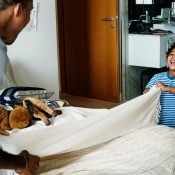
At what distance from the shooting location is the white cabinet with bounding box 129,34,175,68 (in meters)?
4.21

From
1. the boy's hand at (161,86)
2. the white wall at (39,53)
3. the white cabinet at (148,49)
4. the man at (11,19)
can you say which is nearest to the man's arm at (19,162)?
the man at (11,19)

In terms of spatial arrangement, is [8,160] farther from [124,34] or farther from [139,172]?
[124,34]

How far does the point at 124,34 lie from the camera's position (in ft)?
14.2

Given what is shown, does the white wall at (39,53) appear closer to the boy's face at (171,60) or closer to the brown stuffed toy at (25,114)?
the brown stuffed toy at (25,114)

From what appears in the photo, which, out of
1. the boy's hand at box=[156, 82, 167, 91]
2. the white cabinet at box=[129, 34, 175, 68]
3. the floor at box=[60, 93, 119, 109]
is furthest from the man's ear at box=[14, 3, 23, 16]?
the floor at box=[60, 93, 119, 109]

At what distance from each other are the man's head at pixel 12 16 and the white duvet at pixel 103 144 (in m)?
0.74

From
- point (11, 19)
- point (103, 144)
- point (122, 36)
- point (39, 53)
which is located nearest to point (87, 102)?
point (122, 36)

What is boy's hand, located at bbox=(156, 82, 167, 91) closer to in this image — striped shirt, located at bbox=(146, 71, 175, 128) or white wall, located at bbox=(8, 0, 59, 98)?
striped shirt, located at bbox=(146, 71, 175, 128)

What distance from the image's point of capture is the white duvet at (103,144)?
1.94 m

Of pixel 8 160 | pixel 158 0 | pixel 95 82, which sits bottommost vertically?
pixel 95 82

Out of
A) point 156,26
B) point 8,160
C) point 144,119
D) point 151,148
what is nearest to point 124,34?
point 156,26

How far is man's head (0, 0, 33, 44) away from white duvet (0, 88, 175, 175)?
0.74m

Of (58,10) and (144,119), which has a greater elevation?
(58,10)

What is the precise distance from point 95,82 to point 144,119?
7.92 ft
